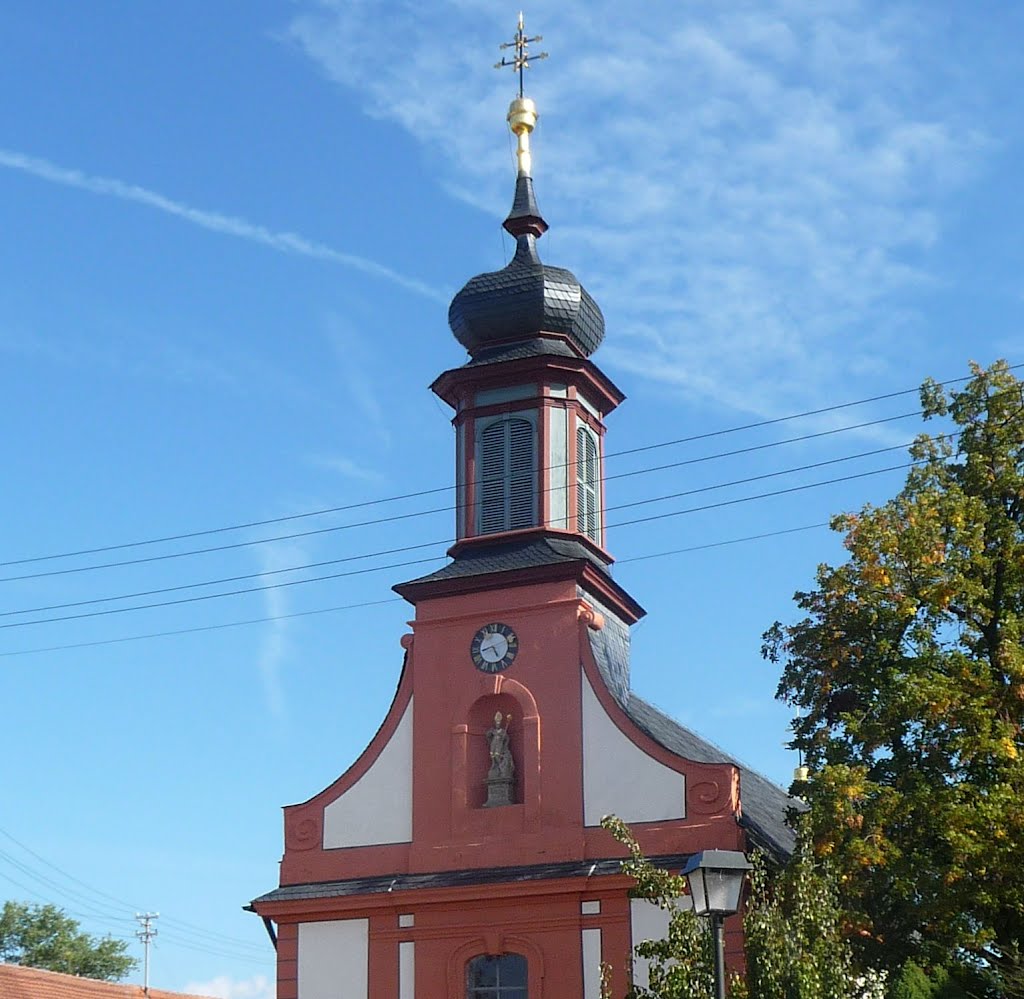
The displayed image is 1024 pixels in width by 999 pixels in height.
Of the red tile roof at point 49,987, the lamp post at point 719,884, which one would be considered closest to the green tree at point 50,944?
the red tile roof at point 49,987

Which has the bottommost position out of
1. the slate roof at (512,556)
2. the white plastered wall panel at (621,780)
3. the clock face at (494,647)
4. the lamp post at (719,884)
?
the lamp post at (719,884)

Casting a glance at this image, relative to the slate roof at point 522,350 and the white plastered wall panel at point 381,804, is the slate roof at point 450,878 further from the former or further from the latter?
the slate roof at point 522,350

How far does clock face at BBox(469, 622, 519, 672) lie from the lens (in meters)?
30.3

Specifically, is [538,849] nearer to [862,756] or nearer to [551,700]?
[551,700]

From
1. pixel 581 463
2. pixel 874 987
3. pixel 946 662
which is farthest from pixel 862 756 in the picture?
pixel 581 463

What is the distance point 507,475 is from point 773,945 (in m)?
12.1

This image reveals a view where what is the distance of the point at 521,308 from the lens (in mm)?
33219

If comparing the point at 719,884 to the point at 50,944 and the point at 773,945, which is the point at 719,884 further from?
the point at 50,944

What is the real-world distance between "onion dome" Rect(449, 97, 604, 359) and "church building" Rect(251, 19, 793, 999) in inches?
1.6

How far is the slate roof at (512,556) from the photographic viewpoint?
3059cm

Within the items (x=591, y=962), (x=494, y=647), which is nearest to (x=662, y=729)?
(x=494, y=647)

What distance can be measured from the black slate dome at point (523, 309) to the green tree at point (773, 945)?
11613 mm

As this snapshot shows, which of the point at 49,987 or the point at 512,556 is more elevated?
the point at 512,556

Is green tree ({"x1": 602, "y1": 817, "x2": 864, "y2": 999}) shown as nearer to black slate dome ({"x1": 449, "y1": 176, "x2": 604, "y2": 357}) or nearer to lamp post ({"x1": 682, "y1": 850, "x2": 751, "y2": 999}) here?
lamp post ({"x1": 682, "y1": 850, "x2": 751, "y2": 999})
